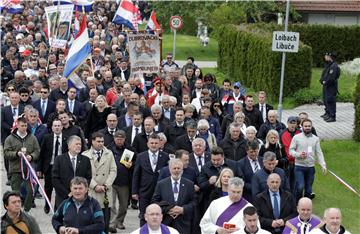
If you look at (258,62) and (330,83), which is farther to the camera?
(258,62)

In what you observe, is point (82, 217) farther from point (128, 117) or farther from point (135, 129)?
point (128, 117)

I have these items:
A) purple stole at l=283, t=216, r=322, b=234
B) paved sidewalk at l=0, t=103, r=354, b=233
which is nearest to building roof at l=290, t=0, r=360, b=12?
paved sidewalk at l=0, t=103, r=354, b=233

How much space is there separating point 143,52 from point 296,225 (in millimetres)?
9453

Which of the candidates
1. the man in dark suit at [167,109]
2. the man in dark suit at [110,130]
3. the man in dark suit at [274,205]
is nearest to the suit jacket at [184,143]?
the man in dark suit at [110,130]

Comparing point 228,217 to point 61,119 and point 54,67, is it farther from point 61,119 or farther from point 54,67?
point 54,67

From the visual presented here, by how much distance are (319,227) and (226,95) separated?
9.06m

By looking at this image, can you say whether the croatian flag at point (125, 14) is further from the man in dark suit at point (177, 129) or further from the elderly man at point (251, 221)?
the elderly man at point (251, 221)

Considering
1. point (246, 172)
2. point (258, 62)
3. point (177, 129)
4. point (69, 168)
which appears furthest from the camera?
point (258, 62)

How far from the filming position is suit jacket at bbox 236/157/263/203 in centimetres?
1219

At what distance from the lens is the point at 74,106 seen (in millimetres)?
17062

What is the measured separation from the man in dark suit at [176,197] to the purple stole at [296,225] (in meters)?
1.56

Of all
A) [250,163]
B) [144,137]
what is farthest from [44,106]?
[250,163]

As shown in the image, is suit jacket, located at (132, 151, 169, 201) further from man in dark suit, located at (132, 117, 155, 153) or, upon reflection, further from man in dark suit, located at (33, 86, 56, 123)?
man in dark suit, located at (33, 86, 56, 123)

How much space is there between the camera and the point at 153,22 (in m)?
25.7
